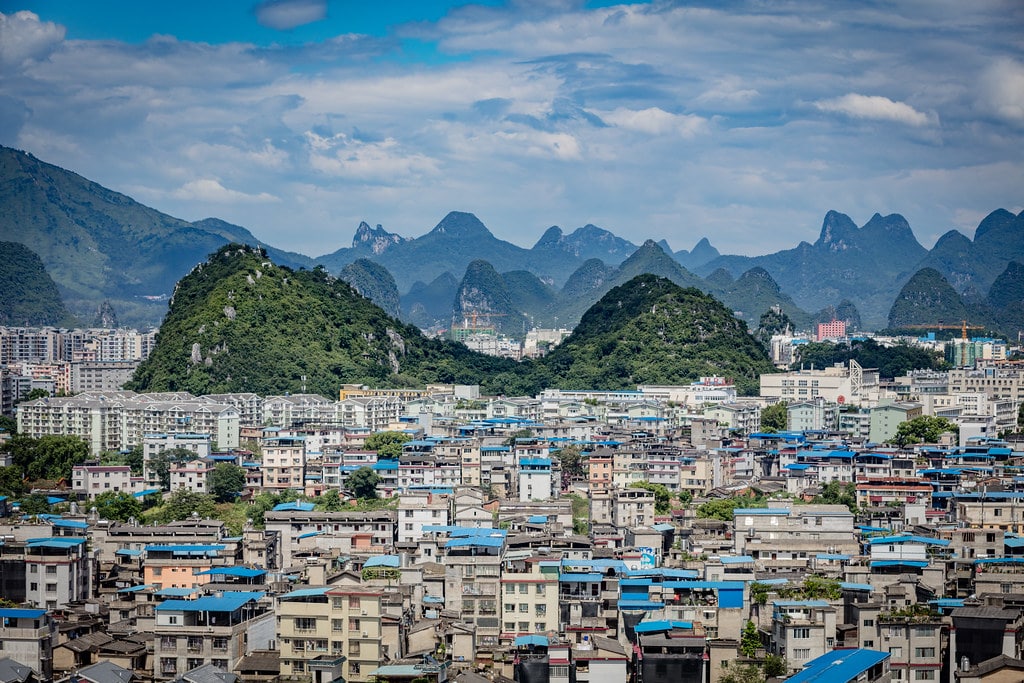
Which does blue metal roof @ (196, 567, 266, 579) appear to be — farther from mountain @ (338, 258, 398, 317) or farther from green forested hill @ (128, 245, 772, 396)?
mountain @ (338, 258, 398, 317)

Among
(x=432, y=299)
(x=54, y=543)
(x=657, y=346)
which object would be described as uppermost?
(x=432, y=299)

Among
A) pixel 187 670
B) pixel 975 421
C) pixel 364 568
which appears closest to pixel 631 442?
pixel 975 421

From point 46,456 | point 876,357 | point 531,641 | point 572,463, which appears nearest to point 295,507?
point 572,463

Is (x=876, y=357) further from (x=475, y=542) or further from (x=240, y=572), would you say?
(x=240, y=572)

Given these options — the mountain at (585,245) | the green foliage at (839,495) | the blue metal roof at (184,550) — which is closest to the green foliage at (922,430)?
the green foliage at (839,495)

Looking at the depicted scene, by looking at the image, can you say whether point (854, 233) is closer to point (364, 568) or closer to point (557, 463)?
point (557, 463)

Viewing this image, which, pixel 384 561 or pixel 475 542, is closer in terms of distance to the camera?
pixel 475 542

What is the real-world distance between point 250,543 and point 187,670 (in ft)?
16.2

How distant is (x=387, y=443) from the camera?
28.2 m

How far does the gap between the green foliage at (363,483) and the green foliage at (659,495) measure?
4.16m

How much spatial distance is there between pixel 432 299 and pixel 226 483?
3696 inches

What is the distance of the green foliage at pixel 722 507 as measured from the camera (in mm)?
21406

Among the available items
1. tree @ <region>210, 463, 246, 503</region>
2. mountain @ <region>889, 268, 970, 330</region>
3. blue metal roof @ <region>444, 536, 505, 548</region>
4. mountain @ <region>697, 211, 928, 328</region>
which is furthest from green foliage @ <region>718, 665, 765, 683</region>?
mountain @ <region>697, 211, 928, 328</region>

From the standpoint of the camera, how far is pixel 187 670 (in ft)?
44.7
